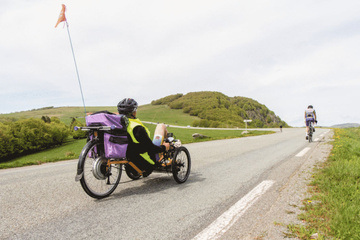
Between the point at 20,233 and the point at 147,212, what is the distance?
1469 millimetres

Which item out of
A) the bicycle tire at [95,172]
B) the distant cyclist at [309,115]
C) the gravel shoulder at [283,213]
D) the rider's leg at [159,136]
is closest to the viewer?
the gravel shoulder at [283,213]

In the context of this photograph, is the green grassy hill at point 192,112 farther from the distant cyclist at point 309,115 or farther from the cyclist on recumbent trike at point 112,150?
the cyclist on recumbent trike at point 112,150

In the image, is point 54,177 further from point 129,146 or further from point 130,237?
point 130,237

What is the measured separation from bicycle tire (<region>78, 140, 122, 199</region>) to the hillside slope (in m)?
74.0

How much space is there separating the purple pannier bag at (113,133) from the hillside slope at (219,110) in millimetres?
74100

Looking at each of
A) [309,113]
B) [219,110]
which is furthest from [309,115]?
[219,110]

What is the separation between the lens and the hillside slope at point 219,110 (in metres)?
100.0

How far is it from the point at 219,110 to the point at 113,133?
12049cm

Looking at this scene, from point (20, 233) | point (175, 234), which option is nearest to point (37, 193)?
point (20, 233)

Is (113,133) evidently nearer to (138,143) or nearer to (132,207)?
(138,143)

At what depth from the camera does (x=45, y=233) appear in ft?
7.89

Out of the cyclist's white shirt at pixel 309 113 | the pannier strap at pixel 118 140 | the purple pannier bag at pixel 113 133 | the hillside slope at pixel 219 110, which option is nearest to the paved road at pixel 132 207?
the purple pannier bag at pixel 113 133

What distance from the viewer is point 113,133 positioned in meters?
3.46

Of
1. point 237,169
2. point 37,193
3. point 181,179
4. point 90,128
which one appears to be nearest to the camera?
point 90,128
